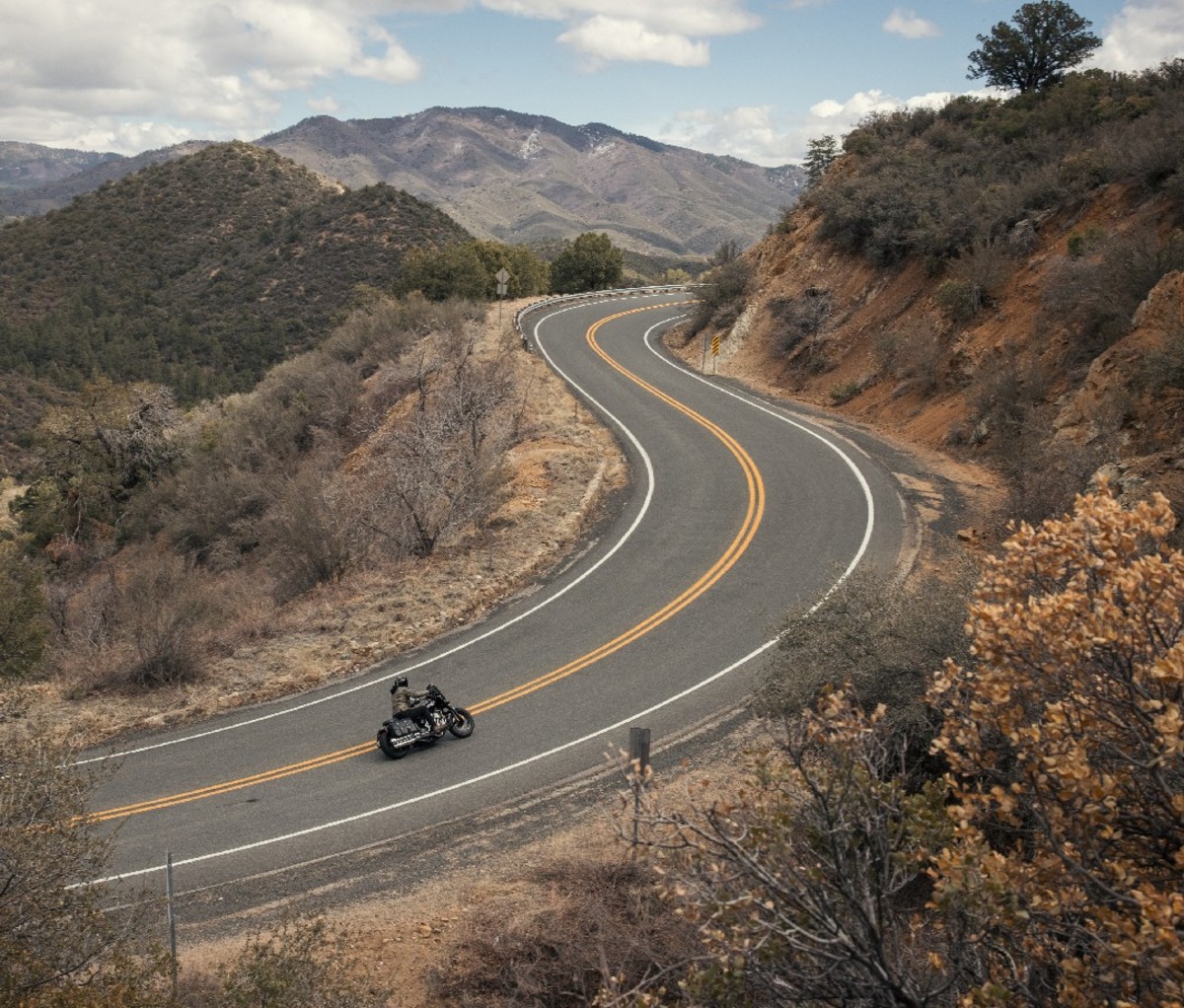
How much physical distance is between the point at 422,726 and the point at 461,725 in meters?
0.61

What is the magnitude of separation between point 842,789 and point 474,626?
12.5 metres

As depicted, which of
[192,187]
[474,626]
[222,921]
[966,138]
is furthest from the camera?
[192,187]

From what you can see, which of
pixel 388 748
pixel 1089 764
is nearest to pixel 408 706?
pixel 388 748

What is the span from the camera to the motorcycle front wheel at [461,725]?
44.2 ft

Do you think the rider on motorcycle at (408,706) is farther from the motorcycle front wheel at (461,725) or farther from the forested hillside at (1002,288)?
the forested hillside at (1002,288)

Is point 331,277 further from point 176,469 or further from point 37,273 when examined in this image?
point 176,469

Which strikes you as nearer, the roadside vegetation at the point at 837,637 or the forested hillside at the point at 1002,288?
the roadside vegetation at the point at 837,637

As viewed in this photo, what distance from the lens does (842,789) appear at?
17.1ft

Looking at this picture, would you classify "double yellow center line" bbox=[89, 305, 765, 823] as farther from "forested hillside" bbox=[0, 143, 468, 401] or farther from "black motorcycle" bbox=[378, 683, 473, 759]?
"forested hillside" bbox=[0, 143, 468, 401]

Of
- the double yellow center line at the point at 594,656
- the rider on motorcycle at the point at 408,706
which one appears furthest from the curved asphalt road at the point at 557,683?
the rider on motorcycle at the point at 408,706

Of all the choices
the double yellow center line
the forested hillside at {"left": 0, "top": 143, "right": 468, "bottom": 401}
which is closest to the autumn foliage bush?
the double yellow center line

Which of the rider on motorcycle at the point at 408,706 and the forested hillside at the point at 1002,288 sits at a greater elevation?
the forested hillside at the point at 1002,288

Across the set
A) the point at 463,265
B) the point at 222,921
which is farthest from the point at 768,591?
the point at 463,265

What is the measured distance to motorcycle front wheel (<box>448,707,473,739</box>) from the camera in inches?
531
